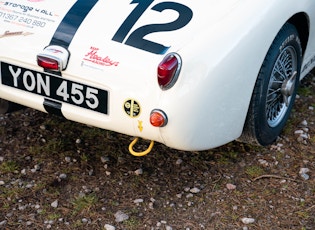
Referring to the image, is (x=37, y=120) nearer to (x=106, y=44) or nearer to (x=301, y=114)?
(x=106, y=44)

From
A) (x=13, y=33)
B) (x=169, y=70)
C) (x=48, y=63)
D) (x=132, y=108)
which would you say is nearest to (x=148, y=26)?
(x=169, y=70)

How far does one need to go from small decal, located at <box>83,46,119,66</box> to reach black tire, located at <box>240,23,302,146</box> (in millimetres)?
836

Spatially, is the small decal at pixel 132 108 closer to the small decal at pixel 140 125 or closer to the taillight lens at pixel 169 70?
the small decal at pixel 140 125

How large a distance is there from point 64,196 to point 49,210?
14 cm

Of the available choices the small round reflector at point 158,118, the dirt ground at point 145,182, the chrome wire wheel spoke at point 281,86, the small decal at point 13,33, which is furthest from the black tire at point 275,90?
the small decal at point 13,33

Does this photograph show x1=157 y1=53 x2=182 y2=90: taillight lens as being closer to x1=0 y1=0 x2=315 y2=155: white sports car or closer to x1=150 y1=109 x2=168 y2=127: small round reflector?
x1=0 y1=0 x2=315 y2=155: white sports car

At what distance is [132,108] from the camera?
2.93m

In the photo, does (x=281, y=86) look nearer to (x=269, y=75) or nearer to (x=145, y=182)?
(x=269, y=75)

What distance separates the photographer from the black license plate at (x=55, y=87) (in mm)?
3023

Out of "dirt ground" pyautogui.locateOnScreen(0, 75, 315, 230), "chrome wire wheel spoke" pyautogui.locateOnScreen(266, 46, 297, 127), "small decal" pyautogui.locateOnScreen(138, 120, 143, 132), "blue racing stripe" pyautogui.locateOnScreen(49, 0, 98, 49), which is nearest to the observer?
"small decal" pyautogui.locateOnScreen(138, 120, 143, 132)

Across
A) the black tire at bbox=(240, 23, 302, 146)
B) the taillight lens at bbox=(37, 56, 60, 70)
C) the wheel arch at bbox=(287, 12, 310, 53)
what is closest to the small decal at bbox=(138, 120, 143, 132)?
the taillight lens at bbox=(37, 56, 60, 70)

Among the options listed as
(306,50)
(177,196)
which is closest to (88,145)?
(177,196)

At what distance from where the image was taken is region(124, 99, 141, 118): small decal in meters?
2.91

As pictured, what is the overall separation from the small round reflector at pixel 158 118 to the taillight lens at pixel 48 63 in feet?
1.86
